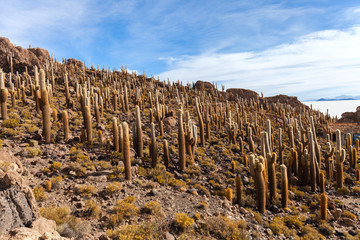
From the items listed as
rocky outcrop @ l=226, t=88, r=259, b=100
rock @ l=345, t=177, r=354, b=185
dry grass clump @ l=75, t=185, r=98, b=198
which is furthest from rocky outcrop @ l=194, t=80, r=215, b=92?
dry grass clump @ l=75, t=185, r=98, b=198

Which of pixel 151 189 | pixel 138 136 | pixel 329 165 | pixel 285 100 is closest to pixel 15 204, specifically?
pixel 151 189

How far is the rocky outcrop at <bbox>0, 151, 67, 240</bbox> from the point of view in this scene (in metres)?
4.91

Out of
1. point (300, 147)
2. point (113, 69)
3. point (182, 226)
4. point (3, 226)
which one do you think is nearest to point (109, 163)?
point (182, 226)

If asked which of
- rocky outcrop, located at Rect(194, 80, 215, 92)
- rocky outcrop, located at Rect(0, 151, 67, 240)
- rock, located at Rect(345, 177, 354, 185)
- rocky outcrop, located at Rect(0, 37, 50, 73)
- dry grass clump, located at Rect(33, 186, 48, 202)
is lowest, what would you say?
rock, located at Rect(345, 177, 354, 185)

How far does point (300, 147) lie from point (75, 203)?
1466 cm

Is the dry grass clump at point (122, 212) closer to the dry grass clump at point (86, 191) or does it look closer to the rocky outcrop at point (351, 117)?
the dry grass clump at point (86, 191)

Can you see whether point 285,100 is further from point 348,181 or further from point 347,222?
point 347,222

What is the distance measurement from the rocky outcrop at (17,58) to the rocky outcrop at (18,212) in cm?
3578

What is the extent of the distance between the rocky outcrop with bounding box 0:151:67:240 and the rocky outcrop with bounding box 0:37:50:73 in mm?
35778

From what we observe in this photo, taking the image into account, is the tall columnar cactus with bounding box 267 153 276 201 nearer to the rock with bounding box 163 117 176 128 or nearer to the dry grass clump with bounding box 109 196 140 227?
the dry grass clump with bounding box 109 196 140 227

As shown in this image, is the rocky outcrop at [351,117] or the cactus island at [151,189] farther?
the rocky outcrop at [351,117]

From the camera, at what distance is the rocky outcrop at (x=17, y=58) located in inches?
1324

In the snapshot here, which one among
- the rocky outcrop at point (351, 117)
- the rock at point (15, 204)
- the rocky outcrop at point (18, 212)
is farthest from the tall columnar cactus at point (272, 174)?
the rocky outcrop at point (351, 117)

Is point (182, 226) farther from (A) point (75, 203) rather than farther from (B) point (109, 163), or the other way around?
(B) point (109, 163)
